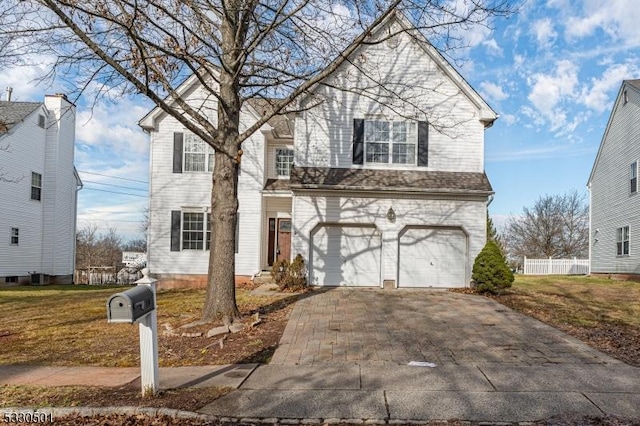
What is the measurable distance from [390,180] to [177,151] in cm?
834

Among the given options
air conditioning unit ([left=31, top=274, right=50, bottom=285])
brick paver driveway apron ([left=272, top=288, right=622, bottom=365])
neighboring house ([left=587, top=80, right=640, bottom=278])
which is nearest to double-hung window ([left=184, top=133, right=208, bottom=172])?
brick paver driveway apron ([left=272, top=288, right=622, bottom=365])

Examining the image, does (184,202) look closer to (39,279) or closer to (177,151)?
(177,151)

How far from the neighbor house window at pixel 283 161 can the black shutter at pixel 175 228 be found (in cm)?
427

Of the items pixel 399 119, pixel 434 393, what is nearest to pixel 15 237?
pixel 399 119

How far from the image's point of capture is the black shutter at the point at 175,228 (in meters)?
16.8

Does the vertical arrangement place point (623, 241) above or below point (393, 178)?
below

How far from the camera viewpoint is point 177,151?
1695cm

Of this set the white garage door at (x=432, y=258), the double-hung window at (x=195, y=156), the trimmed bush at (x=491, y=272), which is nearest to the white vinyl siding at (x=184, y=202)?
the double-hung window at (x=195, y=156)

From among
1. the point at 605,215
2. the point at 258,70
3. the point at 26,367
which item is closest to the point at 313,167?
the point at 258,70

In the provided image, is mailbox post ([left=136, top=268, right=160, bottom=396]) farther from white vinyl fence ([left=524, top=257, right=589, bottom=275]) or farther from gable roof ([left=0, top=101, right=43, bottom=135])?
white vinyl fence ([left=524, top=257, right=589, bottom=275])

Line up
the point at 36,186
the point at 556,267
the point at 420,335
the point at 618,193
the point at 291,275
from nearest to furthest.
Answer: the point at 420,335 < the point at 291,275 < the point at 618,193 < the point at 36,186 < the point at 556,267

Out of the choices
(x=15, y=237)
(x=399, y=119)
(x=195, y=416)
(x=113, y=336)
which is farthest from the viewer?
(x=15, y=237)

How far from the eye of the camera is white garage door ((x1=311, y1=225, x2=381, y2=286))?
14852mm

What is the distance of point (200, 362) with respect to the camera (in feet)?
20.6
